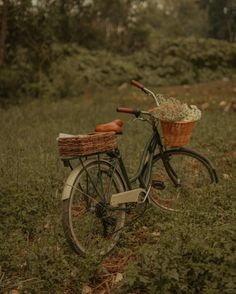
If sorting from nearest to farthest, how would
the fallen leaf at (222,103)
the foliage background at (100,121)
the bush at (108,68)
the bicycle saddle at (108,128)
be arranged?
the foliage background at (100,121)
the bicycle saddle at (108,128)
the fallen leaf at (222,103)
the bush at (108,68)

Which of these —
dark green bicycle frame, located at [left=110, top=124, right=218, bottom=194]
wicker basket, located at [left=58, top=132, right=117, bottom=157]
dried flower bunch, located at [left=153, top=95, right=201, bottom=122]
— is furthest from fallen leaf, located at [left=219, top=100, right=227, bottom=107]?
wicker basket, located at [left=58, top=132, right=117, bottom=157]

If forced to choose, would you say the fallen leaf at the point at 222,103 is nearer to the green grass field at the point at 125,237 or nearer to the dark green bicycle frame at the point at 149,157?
the green grass field at the point at 125,237

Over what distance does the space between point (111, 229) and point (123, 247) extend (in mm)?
215

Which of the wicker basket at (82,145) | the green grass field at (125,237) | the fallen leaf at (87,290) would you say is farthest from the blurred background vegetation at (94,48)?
the fallen leaf at (87,290)

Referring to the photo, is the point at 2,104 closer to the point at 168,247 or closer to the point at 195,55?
the point at 195,55

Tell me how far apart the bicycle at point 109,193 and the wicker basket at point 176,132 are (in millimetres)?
191

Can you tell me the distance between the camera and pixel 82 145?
378 cm

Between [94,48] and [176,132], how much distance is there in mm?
15069

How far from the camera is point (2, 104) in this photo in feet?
42.6

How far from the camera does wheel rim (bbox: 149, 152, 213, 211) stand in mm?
4953

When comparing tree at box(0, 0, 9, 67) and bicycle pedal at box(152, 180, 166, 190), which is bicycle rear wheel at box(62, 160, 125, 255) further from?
tree at box(0, 0, 9, 67)

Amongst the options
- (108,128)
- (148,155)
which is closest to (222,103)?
(148,155)

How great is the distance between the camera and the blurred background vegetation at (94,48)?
1403cm

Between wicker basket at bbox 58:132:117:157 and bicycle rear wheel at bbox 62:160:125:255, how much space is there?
203 mm
